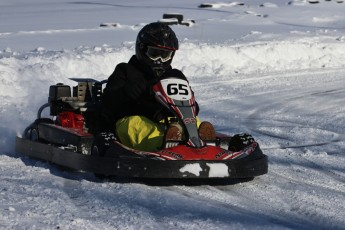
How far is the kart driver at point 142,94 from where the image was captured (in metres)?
7.47

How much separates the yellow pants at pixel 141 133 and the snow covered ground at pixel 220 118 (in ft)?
1.19

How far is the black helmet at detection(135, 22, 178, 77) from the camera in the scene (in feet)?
26.5

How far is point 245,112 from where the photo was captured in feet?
40.2

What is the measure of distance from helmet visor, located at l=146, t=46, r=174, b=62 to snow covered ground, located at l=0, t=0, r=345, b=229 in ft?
4.66

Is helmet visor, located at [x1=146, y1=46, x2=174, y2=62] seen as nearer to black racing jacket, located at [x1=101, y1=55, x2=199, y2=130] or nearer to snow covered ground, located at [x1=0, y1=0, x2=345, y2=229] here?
black racing jacket, located at [x1=101, y1=55, x2=199, y2=130]

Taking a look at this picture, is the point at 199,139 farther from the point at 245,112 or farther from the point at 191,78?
the point at 191,78

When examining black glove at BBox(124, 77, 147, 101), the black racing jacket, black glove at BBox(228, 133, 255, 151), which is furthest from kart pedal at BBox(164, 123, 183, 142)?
black glove at BBox(124, 77, 147, 101)

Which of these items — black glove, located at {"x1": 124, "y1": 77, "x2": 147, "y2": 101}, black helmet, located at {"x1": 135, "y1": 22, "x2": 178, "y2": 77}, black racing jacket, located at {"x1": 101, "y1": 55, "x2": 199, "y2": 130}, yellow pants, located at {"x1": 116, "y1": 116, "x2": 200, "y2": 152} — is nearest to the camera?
yellow pants, located at {"x1": 116, "y1": 116, "x2": 200, "y2": 152}

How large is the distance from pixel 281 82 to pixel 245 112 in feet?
10.8

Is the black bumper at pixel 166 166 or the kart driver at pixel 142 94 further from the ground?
the kart driver at pixel 142 94

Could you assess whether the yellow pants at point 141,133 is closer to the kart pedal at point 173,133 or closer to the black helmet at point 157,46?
the kart pedal at point 173,133

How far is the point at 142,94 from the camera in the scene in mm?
7969

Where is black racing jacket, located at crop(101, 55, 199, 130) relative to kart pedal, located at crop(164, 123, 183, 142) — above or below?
above

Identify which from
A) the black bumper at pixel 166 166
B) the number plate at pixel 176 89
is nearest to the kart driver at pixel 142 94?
the number plate at pixel 176 89
